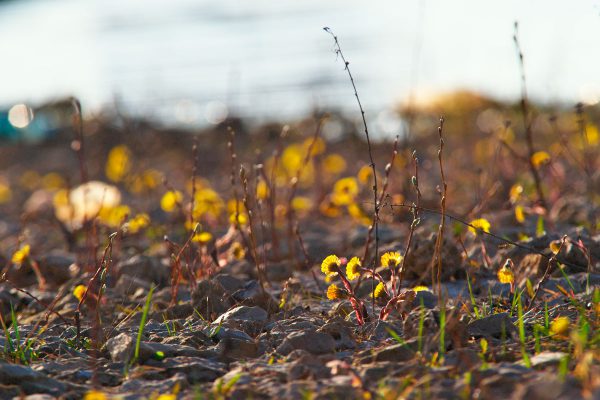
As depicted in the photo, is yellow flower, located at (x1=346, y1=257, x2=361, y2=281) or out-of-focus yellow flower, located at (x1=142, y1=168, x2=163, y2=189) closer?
yellow flower, located at (x1=346, y1=257, x2=361, y2=281)

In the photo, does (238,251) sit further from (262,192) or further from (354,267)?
(354,267)

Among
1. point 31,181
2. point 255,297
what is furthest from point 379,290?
point 31,181

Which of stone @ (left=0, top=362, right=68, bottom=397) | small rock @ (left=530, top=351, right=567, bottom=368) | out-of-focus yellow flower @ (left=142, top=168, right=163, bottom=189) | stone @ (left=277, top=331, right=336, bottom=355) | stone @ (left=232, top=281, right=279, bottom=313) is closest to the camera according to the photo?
small rock @ (left=530, top=351, right=567, bottom=368)

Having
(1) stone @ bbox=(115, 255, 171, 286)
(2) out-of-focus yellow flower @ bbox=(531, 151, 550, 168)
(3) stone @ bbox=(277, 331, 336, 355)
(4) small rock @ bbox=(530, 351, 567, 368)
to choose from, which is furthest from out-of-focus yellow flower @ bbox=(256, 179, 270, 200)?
(4) small rock @ bbox=(530, 351, 567, 368)

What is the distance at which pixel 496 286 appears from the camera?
2713 millimetres

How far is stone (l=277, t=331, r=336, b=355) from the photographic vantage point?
6.78 ft

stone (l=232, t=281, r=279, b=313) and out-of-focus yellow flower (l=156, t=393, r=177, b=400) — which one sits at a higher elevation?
out-of-focus yellow flower (l=156, t=393, r=177, b=400)

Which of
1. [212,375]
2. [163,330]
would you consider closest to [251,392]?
[212,375]

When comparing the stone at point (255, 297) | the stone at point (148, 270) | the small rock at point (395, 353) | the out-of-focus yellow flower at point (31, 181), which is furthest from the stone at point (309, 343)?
the out-of-focus yellow flower at point (31, 181)

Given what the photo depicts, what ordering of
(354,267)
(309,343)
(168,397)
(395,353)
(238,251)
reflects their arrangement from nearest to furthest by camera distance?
(168,397) < (395,353) < (309,343) < (354,267) < (238,251)

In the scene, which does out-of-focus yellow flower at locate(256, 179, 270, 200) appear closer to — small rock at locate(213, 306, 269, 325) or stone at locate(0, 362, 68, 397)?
small rock at locate(213, 306, 269, 325)

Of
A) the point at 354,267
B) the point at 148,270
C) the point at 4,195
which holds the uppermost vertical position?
the point at 354,267

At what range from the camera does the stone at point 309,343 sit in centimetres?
207

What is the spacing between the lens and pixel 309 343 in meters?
2.07
